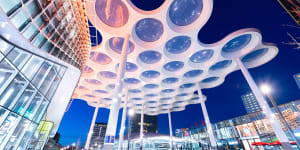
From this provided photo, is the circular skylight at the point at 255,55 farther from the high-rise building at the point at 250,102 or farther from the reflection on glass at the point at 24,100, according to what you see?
the high-rise building at the point at 250,102

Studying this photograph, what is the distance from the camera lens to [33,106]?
779 centimetres

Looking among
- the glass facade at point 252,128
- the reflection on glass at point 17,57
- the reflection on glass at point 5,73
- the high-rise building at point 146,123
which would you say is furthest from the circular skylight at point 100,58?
the high-rise building at point 146,123

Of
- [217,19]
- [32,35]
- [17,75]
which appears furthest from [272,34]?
[17,75]

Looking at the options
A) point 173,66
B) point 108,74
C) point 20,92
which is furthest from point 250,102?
point 20,92

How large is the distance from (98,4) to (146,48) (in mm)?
7155

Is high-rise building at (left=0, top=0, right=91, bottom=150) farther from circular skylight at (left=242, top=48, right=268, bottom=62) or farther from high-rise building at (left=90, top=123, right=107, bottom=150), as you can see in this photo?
high-rise building at (left=90, top=123, right=107, bottom=150)

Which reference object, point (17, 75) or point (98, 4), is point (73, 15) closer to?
point (17, 75)

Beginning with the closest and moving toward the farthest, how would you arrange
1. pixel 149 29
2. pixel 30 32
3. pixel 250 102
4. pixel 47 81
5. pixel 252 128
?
pixel 30 32 < pixel 47 81 < pixel 149 29 < pixel 252 128 < pixel 250 102

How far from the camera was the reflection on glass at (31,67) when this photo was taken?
6.51 meters

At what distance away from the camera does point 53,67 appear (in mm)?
9195

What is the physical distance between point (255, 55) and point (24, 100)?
26.6m

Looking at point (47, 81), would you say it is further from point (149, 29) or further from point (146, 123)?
point (146, 123)

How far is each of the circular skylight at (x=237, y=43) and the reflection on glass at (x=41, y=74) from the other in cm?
2048

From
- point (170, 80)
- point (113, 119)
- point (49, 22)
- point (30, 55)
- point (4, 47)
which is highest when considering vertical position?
point (170, 80)
